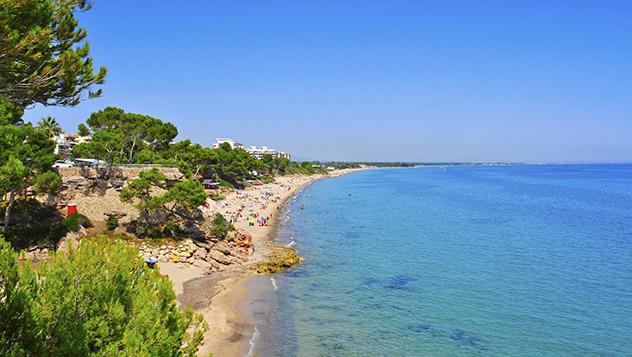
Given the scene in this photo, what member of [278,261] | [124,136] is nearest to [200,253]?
[278,261]

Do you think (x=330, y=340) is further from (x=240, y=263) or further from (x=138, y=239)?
(x=138, y=239)

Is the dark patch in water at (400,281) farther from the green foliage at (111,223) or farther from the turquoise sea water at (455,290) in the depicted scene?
the green foliage at (111,223)

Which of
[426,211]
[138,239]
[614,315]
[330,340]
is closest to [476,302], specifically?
[614,315]

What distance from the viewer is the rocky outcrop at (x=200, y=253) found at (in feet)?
98.5

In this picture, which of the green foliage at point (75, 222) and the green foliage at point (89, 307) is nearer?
the green foliage at point (89, 307)

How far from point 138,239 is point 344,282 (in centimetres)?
1519

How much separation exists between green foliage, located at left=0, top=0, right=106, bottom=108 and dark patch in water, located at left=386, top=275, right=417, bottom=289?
74.8 feet

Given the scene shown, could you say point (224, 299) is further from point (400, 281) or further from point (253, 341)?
point (400, 281)

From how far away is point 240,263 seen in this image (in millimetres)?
32094

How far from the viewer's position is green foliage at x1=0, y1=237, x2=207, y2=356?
711 centimetres

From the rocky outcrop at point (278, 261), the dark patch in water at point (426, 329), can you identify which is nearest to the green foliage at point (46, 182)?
the rocky outcrop at point (278, 261)

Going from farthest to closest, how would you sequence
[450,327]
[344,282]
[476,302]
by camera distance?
[344,282]
[476,302]
[450,327]

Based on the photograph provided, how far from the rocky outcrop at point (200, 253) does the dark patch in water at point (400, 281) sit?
36.4 ft

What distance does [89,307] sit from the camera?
8.96 metres
